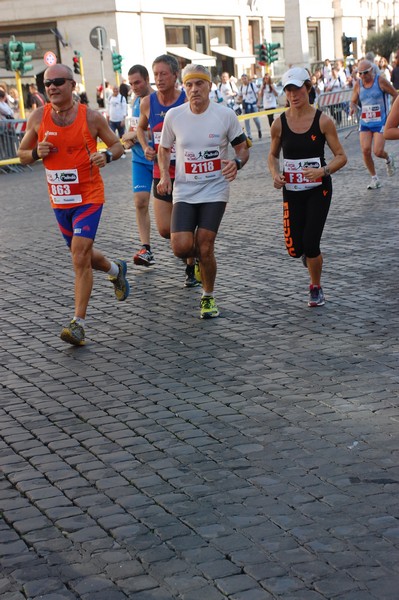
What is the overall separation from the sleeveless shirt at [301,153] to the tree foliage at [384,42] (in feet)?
199

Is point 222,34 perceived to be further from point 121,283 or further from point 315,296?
point 315,296

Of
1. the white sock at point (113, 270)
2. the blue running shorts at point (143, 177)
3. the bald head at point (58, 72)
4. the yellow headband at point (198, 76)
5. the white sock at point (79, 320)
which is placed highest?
the bald head at point (58, 72)

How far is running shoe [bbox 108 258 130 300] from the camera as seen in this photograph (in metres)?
8.52

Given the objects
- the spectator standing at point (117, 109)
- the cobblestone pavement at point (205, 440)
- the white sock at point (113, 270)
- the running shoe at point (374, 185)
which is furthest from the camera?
the spectator standing at point (117, 109)

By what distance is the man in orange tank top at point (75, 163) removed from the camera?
747cm

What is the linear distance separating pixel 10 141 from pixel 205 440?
Result: 68.9 ft

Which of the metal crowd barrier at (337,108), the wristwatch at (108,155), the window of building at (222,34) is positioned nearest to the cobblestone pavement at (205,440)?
the wristwatch at (108,155)

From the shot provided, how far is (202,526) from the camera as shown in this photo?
4168 mm

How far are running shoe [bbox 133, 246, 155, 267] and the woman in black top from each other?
2.48 m

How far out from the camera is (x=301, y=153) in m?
7.92

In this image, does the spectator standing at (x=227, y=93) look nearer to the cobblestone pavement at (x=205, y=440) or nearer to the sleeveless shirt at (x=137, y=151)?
the sleeveless shirt at (x=137, y=151)

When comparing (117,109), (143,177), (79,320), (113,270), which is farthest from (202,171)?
(117,109)

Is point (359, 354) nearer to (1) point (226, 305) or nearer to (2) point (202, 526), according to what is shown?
(1) point (226, 305)

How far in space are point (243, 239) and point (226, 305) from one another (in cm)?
350
